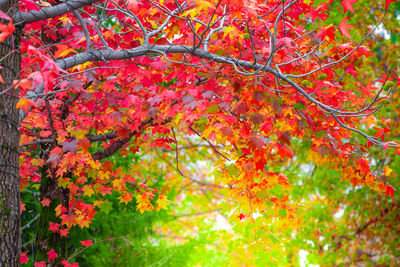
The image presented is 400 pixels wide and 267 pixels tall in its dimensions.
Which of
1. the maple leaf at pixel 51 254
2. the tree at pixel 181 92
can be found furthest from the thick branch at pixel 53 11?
the maple leaf at pixel 51 254

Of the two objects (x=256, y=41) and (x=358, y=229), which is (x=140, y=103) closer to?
(x=256, y=41)

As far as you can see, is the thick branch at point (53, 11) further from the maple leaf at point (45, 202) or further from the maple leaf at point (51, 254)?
the maple leaf at point (51, 254)

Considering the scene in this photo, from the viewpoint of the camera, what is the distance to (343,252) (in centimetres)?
681

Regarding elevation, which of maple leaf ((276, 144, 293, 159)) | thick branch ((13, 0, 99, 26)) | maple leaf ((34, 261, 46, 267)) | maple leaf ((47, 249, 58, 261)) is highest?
thick branch ((13, 0, 99, 26))

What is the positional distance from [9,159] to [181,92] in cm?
174

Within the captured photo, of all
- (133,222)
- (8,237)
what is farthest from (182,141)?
(8,237)

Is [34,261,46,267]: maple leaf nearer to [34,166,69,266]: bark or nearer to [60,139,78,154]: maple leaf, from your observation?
[34,166,69,266]: bark

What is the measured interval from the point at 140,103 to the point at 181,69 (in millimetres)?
570

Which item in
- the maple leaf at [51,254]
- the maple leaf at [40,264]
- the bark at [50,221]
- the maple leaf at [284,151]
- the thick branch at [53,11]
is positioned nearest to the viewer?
the thick branch at [53,11]

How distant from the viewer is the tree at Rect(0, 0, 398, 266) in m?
2.94

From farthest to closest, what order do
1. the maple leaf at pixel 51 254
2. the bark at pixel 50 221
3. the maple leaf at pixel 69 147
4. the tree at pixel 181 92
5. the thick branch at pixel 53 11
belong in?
1. the bark at pixel 50 221
2. the maple leaf at pixel 51 254
3. the maple leaf at pixel 69 147
4. the tree at pixel 181 92
5. the thick branch at pixel 53 11

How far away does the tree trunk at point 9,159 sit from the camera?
285 centimetres

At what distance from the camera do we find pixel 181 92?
3797 millimetres

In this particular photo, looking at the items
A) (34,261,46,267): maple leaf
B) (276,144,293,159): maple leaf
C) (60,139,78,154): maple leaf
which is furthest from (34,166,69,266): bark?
(276,144,293,159): maple leaf
